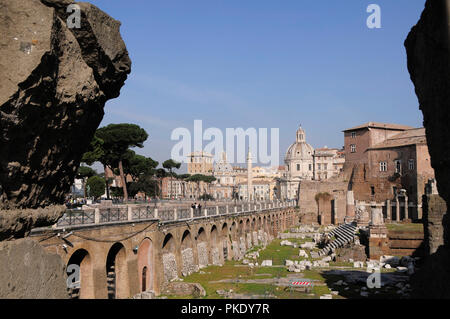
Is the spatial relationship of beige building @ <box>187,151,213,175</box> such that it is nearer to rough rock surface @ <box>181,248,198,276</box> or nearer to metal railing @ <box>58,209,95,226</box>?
rough rock surface @ <box>181,248,198,276</box>

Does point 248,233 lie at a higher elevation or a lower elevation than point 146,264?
lower

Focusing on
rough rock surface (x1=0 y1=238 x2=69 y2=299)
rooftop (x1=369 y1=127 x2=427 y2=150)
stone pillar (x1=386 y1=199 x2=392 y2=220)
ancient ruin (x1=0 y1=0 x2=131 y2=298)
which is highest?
rooftop (x1=369 y1=127 x2=427 y2=150)

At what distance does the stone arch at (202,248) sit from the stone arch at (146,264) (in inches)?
255

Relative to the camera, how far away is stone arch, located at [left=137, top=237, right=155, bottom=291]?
1755 cm

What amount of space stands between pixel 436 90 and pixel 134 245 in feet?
47.0

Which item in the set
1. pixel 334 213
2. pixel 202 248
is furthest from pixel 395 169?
pixel 202 248

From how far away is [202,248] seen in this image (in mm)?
25031

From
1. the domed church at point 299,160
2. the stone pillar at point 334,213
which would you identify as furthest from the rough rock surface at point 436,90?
the domed church at point 299,160

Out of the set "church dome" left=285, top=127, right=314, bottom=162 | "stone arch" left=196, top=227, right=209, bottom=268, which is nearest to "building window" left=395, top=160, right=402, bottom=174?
"stone arch" left=196, top=227, right=209, bottom=268

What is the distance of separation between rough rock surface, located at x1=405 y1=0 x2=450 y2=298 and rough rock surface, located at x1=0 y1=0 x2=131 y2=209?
9.13 feet

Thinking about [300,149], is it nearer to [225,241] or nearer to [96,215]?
[225,241]

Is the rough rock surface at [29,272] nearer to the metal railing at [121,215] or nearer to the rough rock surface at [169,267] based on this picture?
the metal railing at [121,215]

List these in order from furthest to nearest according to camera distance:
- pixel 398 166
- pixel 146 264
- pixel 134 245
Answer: pixel 398 166 → pixel 146 264 → pixel 134 245

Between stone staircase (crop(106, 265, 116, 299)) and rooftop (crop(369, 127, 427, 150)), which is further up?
rooftop (crop(369, 127, 427, 150))
